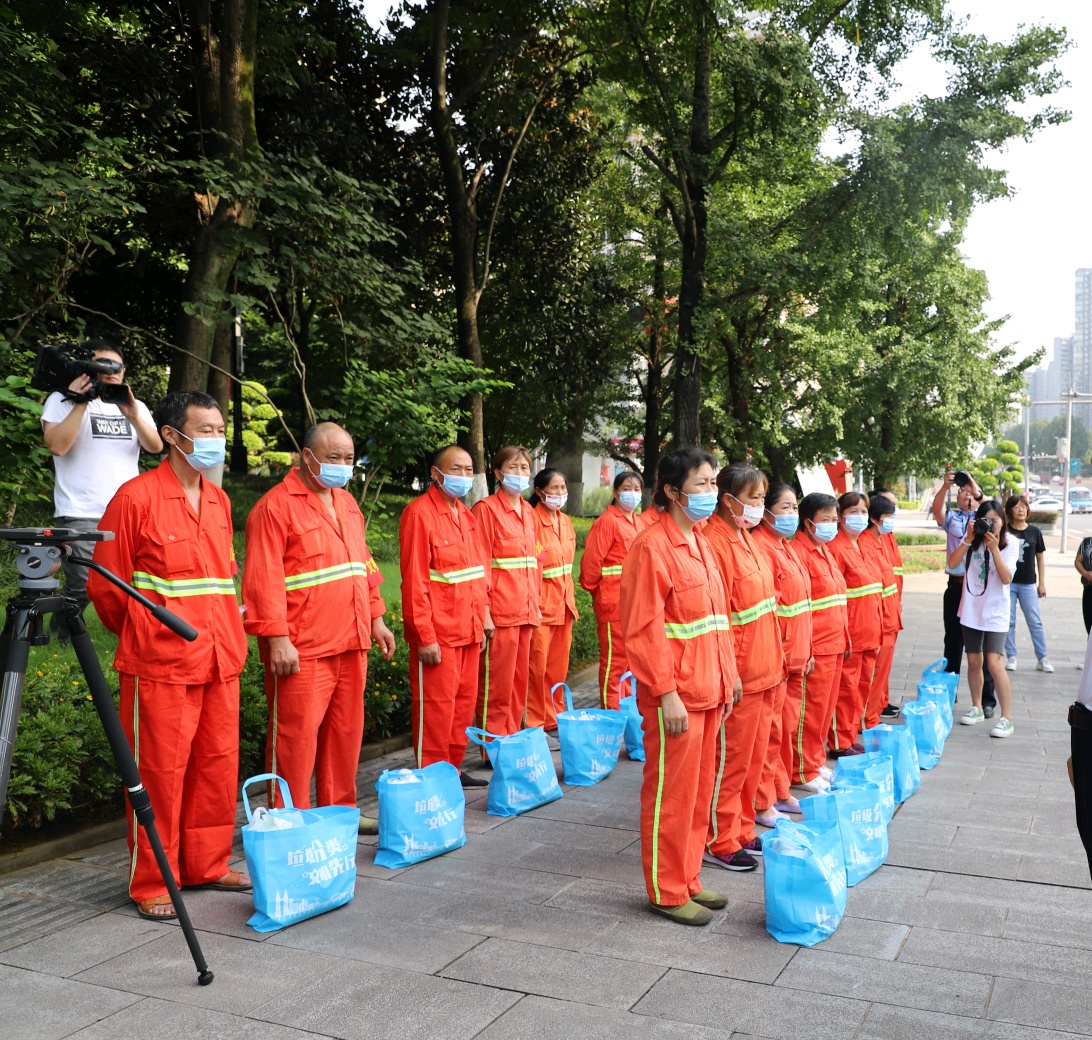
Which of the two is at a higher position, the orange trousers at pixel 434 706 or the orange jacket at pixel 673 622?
the orange jacket at pixel 673 622

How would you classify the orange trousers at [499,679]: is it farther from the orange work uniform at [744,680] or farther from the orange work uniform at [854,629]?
the orange work uniform at [854,629]

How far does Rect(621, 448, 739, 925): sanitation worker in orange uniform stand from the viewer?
451 centimetres

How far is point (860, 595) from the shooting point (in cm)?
750

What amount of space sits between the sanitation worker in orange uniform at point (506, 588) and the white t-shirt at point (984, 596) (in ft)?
12.0

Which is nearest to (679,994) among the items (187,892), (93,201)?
(187,892)

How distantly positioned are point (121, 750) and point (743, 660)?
2889 millimetres

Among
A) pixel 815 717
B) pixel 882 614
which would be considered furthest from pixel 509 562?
pixel 882 614

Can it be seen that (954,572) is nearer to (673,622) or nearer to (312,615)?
(673,622)

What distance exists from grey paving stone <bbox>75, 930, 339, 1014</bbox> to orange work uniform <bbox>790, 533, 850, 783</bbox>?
3.66 metres

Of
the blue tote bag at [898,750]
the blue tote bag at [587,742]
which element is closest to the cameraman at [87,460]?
the blue tote bag at [587,742]

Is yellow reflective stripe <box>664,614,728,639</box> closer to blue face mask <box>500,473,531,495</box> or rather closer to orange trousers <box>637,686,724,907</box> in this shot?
orange trousers <box>637,686,724,907</box>

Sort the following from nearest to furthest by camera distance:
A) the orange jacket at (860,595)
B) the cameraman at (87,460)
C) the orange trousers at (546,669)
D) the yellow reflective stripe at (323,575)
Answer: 1. the yellow reflective stripe at (323,575)
2. the cameraman at (87,460)
3. the orange jacket at (860,595)
4. the orange trousers at (546,669)

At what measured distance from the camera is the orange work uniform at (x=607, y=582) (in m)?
8.59

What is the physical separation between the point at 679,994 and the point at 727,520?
93.3 inches
